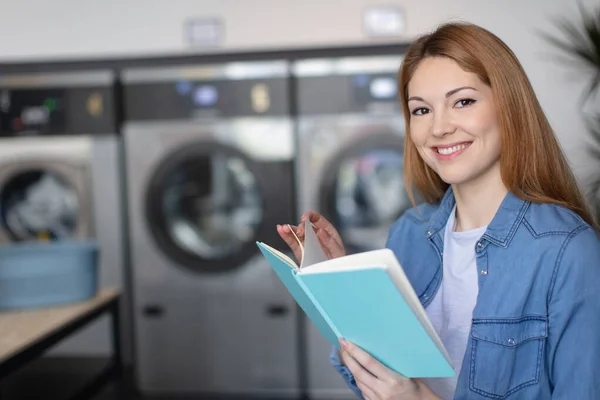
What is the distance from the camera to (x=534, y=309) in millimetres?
1080

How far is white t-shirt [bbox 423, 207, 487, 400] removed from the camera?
1.21 meters

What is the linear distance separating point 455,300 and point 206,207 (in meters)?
2.29

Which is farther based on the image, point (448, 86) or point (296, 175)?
point (296, 175)

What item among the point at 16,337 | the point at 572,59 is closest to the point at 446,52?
the point at 16,337

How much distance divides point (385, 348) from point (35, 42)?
3.26 m

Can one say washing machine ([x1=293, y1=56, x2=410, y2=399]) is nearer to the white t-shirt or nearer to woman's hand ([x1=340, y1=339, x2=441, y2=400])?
the white t-shirt

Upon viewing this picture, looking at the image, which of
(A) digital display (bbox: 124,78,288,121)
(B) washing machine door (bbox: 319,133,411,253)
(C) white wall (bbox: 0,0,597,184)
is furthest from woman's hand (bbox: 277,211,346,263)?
(C) white wall (bbox: 0,0,597,184)

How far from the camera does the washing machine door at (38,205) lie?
3414mm

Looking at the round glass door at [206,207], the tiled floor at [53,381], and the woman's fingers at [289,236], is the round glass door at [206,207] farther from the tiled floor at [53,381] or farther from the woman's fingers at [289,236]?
the woman's fingers at [289,236]

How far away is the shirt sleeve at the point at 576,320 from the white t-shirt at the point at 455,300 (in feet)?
0.58

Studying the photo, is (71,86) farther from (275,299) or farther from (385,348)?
(385,348)

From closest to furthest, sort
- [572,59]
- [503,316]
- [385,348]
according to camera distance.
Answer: [385,348] → [503,316] → [572,59]

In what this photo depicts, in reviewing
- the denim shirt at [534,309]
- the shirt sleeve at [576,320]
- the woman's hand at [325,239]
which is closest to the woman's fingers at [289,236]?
the woman's hand at [325,239]

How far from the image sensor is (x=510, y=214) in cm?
115
